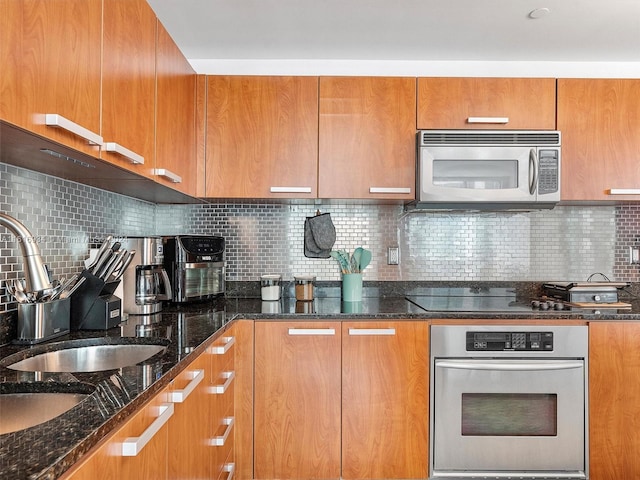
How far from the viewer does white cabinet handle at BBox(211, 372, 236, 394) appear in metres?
1.79

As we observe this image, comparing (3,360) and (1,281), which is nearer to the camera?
(3,360)

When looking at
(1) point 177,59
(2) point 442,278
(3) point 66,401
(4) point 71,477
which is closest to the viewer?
(4) point 71,477

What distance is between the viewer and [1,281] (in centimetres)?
155

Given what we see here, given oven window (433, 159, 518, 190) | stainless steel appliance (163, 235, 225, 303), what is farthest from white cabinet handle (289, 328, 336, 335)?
oven window (433, 159, 518, 190)

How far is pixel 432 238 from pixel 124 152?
1.98 meters

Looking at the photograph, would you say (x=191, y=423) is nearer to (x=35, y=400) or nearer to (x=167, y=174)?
(x=35, y=400)

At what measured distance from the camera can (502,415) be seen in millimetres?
2258

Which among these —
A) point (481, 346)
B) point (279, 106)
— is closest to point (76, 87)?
point (279, 106)

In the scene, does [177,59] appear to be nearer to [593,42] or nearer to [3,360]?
[3,360]

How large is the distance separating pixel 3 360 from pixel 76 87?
77 cm

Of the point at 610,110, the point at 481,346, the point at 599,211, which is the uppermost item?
the point at 610,110

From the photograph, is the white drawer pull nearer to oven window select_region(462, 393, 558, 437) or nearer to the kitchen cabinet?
oven window select_region(462, 393, 558, 437)

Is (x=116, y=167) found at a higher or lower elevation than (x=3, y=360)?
higher

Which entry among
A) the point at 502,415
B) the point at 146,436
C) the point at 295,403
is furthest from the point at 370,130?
the point at 146,436
